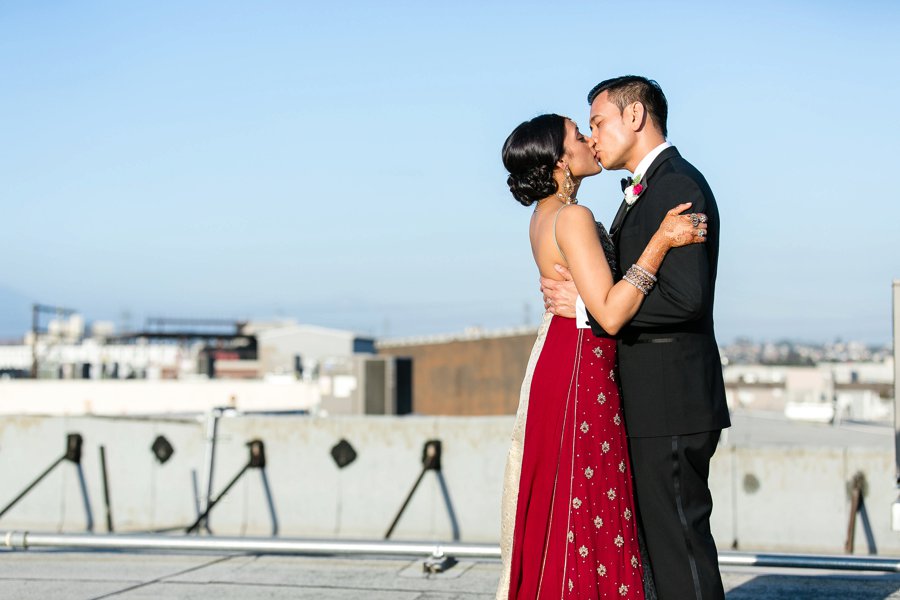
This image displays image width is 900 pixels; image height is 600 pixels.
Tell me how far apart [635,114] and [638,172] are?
0.20m

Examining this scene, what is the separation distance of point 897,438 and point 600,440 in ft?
11.4

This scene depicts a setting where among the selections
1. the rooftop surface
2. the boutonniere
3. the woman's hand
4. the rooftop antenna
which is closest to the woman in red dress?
the woman's hand

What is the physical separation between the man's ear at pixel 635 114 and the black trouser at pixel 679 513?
3.48 feet

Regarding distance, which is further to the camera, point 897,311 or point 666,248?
point 897,311

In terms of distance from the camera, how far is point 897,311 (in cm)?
627

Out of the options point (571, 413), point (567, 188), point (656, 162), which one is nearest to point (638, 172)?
point (656, 162)

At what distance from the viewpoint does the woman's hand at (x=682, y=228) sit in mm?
3521

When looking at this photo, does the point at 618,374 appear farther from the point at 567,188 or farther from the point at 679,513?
the point at 567,188

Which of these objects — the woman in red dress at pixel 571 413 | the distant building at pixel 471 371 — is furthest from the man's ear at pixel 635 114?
the distant building at pixel 471 371

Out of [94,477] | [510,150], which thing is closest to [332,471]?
[94,477]

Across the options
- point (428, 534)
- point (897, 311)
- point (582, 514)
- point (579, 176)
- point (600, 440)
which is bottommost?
point (428, 534)

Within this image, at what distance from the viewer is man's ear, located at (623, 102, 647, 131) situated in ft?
12.5

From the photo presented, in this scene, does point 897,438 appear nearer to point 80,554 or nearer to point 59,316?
point 80,554

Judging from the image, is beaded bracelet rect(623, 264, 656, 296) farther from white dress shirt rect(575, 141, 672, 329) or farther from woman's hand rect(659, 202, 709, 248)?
white dress shirt rect(575, 141, 672, 329)
